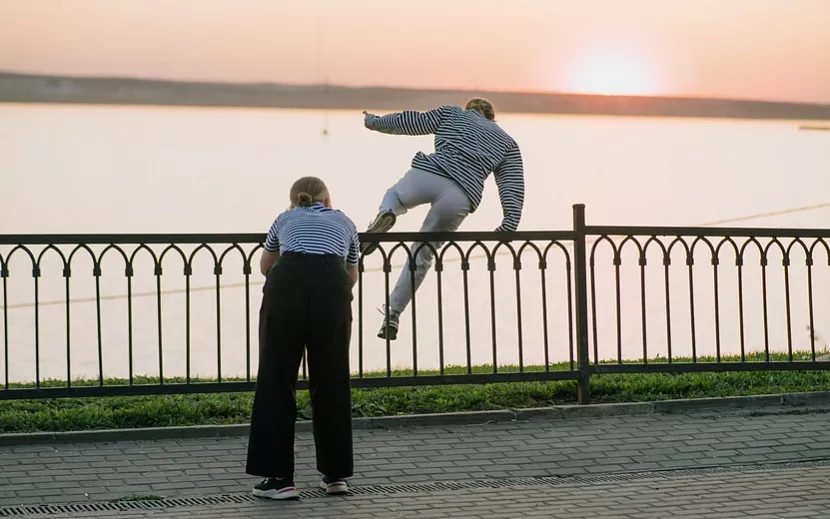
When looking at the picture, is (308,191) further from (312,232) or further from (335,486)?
(335,486)

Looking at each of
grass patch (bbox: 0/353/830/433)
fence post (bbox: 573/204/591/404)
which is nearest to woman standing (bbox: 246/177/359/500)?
grass patch (bbox: 0/353/830/433)

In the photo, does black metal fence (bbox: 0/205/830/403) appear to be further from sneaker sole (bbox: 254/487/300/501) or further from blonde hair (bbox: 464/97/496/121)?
sneaker sole (bbox: 254/487/300/501)

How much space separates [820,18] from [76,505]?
9.99 metres

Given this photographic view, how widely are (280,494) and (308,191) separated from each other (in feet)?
4.49

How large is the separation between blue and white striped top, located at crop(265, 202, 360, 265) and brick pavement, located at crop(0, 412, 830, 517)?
110 centimetres

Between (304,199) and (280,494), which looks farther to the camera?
(304,199)

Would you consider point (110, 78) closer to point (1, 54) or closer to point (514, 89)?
point (1, 54)

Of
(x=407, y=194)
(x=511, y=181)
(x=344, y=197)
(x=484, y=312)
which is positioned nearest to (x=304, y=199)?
(x=407, y=194)

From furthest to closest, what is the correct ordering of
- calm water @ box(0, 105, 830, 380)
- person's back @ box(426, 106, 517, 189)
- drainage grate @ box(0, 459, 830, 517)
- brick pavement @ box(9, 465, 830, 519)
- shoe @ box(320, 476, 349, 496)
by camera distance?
1. calm water @ box(0, 105, 830, 380)
2. person's back @ box(426, 106, 517, 189)
3. shoe @ box(320, 476, 349, 496)
4. drainage grate @ box(0, 459, 830, 517)
5. brick pavement @ box(9, 465, 830, 519)

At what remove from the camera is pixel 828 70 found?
42.0 feet

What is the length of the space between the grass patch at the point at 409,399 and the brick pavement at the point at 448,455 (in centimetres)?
36

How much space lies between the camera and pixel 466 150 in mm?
8109

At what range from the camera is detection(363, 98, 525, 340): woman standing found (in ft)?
26.4

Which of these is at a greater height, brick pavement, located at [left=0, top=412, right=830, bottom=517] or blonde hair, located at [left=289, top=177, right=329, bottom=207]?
blonde hair, located at [left=289, top=177, right=329, bottom=207]
